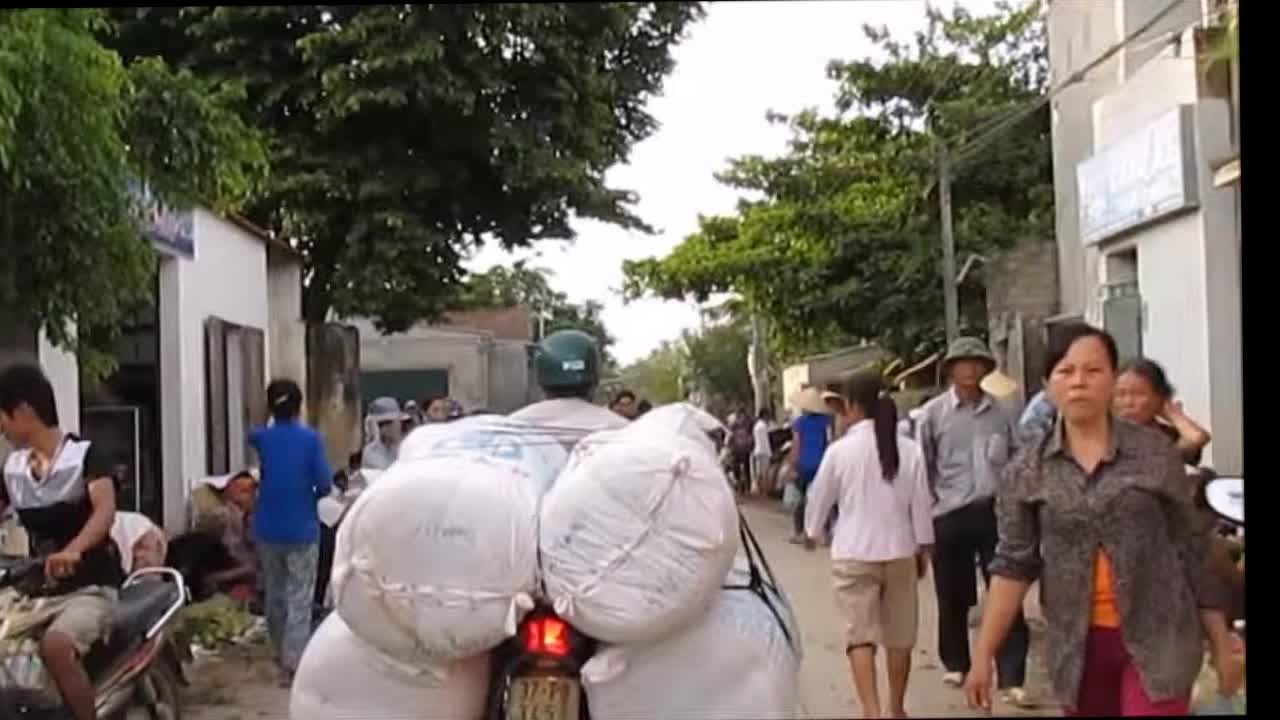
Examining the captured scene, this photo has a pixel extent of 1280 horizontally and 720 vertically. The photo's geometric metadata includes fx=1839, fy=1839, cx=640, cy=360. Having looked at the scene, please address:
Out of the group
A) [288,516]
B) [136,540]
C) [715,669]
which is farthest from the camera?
[136,540]

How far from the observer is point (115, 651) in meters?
4.39

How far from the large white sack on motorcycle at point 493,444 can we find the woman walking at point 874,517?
0.50m

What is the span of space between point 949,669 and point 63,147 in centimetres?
281

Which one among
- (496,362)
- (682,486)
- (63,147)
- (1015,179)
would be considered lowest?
(682,486)

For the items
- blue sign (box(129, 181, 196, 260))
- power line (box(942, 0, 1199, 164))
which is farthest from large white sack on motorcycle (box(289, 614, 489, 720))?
blue sign (box(129, 181, 196, 260))

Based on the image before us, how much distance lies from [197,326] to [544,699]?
1384mm

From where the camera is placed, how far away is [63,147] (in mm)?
4480

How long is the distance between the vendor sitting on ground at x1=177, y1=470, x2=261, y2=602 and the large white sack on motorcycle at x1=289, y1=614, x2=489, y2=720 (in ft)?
2.57

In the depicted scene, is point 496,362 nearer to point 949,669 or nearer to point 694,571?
point 694,571

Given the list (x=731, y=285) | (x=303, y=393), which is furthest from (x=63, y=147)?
(x=731, y=285)

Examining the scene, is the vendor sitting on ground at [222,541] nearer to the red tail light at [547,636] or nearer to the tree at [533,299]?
the tree at [533,299]

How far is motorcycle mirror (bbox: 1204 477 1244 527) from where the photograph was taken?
2598 millimetres

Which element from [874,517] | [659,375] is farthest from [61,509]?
[874,517]

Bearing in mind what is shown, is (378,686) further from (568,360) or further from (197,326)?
(197,326)
